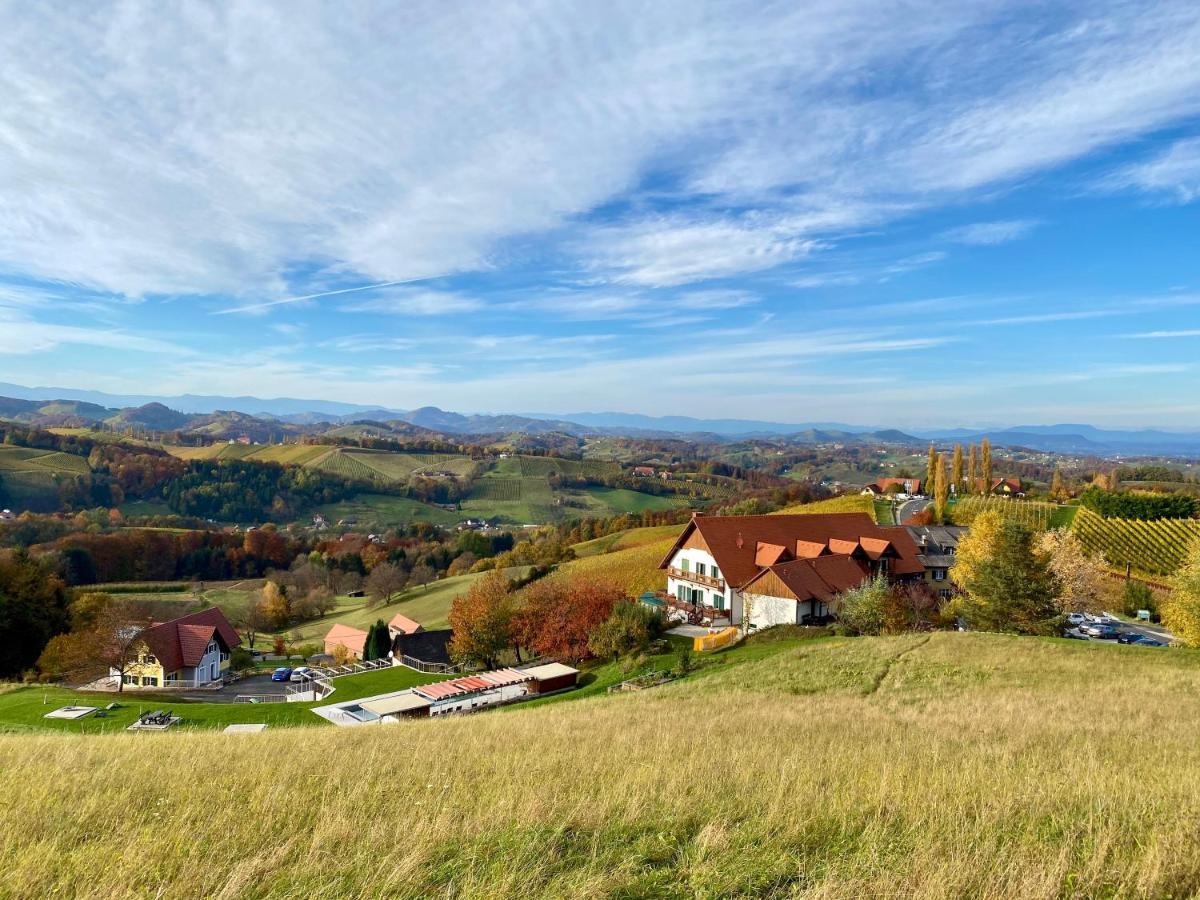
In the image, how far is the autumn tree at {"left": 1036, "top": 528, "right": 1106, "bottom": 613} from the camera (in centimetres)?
4572

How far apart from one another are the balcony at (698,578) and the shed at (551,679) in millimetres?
14280

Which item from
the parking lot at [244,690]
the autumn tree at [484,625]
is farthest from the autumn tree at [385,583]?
the autumn tree at [484,625]

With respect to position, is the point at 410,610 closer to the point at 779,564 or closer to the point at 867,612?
the point at 779,564

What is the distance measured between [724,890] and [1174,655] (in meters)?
29.6

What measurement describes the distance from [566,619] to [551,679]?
20.6 ft

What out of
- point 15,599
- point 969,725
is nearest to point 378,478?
point 15,599

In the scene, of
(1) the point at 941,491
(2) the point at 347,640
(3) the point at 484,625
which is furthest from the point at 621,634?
(1) the point at 941,491

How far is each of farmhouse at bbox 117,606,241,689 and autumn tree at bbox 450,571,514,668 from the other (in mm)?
22227

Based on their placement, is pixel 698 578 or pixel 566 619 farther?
pixel 698 578

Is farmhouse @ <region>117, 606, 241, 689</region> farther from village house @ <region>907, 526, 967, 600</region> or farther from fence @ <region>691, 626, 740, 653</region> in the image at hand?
village house @ <region>907, 526, 967, 600</region>

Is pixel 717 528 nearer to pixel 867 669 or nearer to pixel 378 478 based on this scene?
pixel 867 669

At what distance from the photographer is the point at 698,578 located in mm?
48000

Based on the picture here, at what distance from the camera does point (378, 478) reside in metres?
186

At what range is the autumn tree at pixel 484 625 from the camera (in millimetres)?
42000
